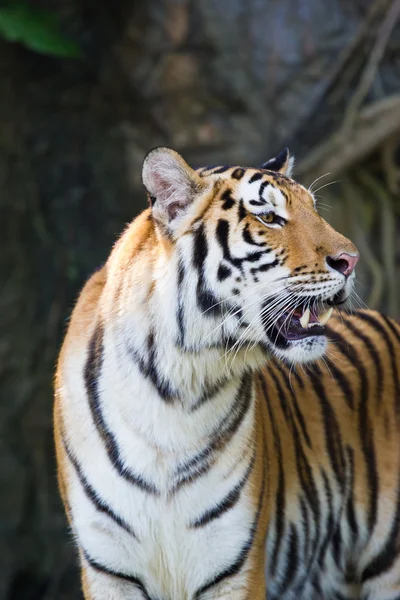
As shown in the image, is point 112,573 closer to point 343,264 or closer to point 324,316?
point 324,316

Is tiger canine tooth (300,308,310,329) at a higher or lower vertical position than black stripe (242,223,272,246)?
lower

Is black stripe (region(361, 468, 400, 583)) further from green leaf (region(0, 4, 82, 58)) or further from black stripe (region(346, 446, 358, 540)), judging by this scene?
green leaf (region(0, 4, 82, 58))

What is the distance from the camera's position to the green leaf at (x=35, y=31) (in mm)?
4711

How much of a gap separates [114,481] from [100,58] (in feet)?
11.7

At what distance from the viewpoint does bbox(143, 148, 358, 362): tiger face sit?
7.26ft

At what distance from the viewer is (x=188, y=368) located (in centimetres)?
228

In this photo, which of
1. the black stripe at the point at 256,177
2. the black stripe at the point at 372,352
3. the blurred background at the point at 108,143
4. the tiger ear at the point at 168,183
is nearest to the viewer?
the tiger ear at the point at 168,183

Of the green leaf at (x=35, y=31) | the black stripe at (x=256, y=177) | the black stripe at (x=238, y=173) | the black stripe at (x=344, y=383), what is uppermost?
the green leaf at (x=35, y=31)

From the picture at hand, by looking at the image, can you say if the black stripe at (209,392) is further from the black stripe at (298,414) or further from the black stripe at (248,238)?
the black stripe at (298,414)

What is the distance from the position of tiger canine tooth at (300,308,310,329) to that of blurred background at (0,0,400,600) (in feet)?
9.94

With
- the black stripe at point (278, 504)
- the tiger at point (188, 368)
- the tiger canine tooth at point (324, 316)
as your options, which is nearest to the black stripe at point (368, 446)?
the black stripe at point (278, 504)

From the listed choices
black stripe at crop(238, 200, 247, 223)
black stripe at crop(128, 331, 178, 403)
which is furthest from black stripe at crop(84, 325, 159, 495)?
black stripe at crop(238, 200, 247, 223)

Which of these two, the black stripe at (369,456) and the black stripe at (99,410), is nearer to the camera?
the black stripe at (99,410)

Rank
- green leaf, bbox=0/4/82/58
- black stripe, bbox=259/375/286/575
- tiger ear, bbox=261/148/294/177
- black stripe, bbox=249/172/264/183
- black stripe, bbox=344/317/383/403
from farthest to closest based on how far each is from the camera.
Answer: green leaf, bbox=0/4/82/58
black stripe, bbox=344/317/383/403
black stripe, bbox=259/375/286/575
tiger ear, bbox=261/148/294/177
black stripe, bbox=249/172/264/183
